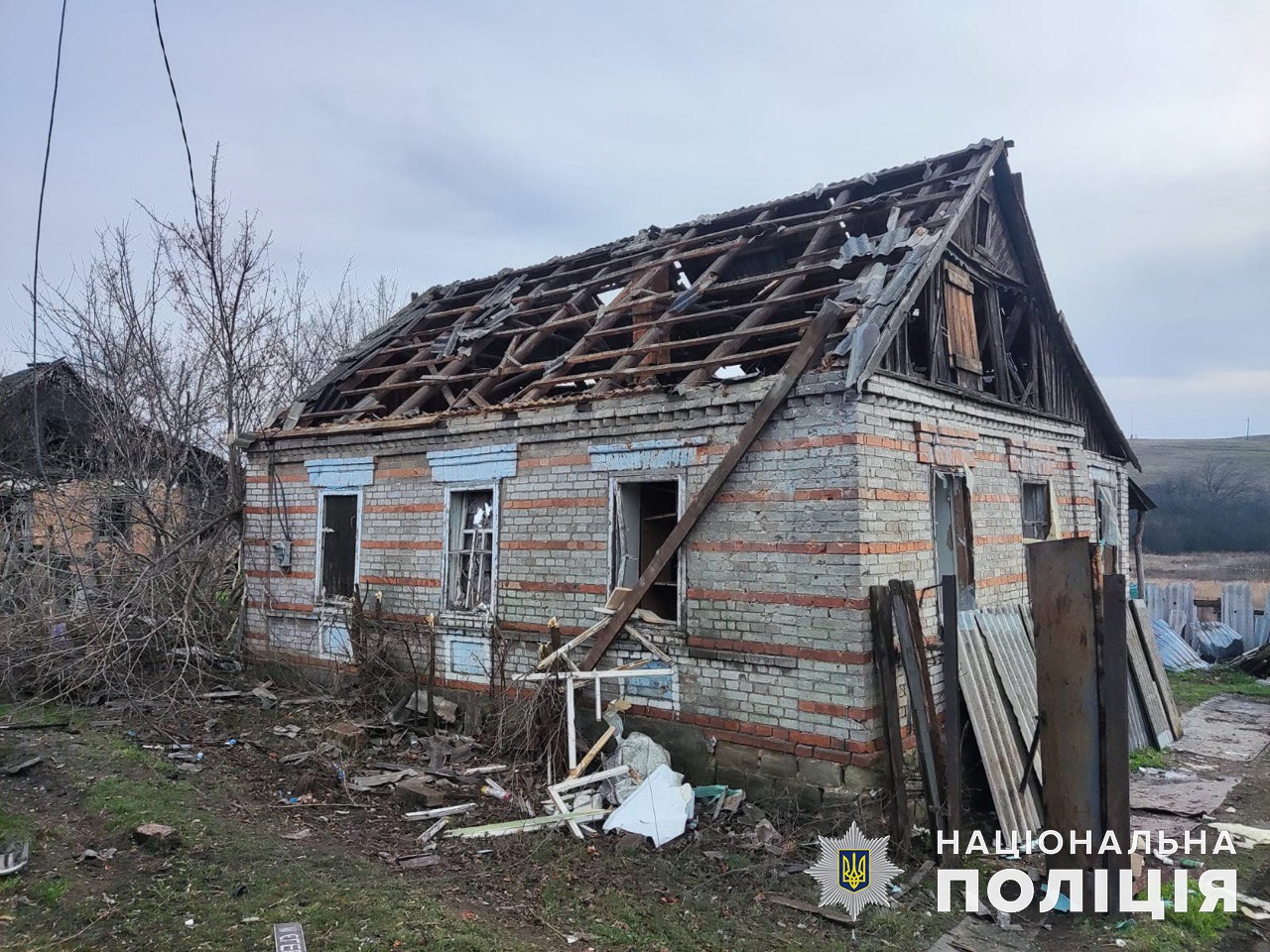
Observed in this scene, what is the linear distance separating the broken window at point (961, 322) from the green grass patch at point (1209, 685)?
7.30m

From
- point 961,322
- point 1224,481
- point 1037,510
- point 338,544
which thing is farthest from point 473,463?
point 1224,481

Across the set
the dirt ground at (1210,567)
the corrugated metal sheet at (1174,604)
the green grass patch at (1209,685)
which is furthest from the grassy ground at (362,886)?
the dirt ground at (1210,567)

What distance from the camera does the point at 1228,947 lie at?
16.2 feet

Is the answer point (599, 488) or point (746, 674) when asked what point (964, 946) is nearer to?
point (746, 674)

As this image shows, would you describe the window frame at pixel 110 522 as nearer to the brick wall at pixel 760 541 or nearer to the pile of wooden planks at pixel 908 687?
the brick wall at pixel 760 541

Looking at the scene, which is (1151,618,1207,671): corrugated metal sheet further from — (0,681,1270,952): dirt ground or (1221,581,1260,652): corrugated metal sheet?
(0,681,1270,952): dirt ground

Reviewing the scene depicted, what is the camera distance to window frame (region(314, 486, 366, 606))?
10125 millimetres

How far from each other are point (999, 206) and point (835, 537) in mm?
5401

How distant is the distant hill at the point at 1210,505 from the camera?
3428 cm

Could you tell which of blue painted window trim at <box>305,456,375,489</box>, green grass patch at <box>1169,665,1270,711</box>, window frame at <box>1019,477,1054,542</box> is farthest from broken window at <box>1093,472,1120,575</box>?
blue painted window trim at <box>305,456,375,489</box>

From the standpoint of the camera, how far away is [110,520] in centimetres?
1341

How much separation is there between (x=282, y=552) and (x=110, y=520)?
186 inches

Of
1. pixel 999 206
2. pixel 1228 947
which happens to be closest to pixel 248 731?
pixel 1228 947

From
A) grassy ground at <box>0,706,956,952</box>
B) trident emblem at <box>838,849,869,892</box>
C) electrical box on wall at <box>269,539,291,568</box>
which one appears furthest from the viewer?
electrical box on wall at <box>269,539,291,568</box>
